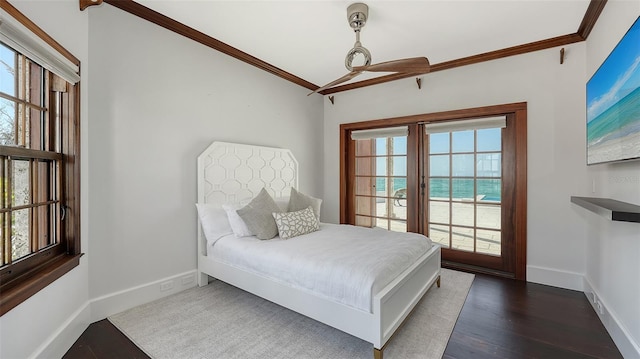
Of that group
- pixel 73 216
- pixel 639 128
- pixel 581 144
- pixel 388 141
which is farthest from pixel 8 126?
pixel 581 144

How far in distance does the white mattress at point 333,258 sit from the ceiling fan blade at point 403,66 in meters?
1.56

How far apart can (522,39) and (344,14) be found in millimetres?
1987

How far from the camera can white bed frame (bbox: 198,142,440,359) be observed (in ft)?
5.73

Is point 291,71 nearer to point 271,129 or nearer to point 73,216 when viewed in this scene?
point 271,129

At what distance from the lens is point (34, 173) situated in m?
1.75

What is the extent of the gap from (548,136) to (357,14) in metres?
2.47

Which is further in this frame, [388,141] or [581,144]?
[388,141]

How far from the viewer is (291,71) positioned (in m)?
3.79

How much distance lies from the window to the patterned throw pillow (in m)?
1.61

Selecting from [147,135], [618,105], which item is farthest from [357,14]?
[147,135]

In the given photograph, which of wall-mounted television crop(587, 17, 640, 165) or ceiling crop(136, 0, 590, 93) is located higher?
ceiling crop(136, 0, 590, 93)

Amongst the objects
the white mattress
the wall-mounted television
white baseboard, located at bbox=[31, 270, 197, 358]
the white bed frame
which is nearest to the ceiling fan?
the wall-mounted television

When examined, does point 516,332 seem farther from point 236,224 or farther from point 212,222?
point 212,222

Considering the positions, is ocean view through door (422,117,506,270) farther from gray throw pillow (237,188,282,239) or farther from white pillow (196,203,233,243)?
white pillow (196,203,233,243)
